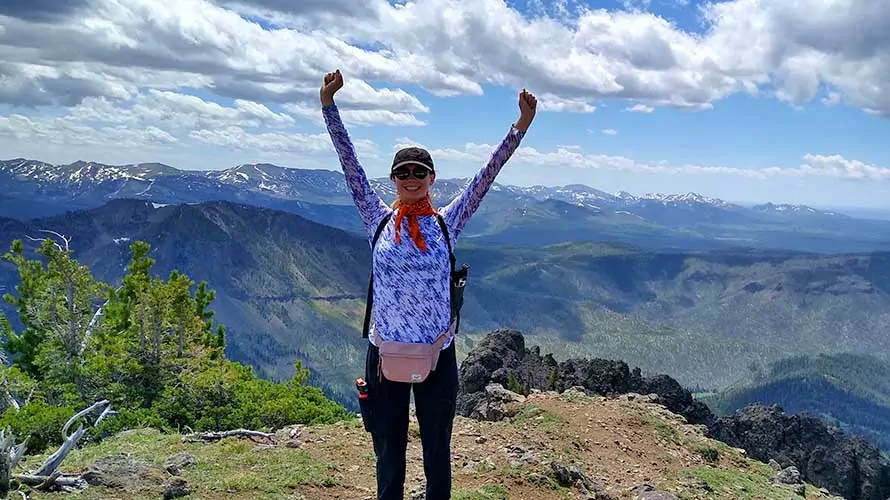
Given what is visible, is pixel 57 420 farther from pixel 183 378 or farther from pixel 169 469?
pixel 169 469

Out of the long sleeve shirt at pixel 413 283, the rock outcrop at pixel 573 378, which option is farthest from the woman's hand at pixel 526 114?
the rock outcrop at pixel 573 378

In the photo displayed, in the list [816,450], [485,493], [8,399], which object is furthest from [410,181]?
[816,450]

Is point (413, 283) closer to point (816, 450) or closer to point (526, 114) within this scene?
point (526, 114)

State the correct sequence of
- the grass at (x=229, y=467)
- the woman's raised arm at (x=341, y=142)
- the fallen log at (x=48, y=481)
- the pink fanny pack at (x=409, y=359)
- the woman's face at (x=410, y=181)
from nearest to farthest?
1. the pink fanny pack at (x=409, y=359)
2. the woman's face at (x=410, y=181)
3. the woman's raised arm at (x=341, y=142)
4. the fallen log at (x=48, y=481)
5. the grass at (x=229, y=467)

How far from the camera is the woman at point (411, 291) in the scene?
617 centimetres

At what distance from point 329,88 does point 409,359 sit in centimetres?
292

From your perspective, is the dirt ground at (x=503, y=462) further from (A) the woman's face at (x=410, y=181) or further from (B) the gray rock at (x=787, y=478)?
(A) the woman's face at (x=410, y=181)

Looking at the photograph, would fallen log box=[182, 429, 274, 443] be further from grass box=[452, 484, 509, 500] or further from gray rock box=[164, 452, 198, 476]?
grass box=[452, 484, 509, 500]

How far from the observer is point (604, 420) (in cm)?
1819

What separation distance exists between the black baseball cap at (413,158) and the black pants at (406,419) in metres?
1.73

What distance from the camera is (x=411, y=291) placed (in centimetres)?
615

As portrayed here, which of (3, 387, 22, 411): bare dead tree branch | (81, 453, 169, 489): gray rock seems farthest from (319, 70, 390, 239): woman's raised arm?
(3, 387, 22, 411): bare dead tree branch

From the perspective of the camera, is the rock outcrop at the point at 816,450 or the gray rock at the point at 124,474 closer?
the gray rock at the point at 124,474

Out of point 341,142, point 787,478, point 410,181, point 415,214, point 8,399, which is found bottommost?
point 8,399
